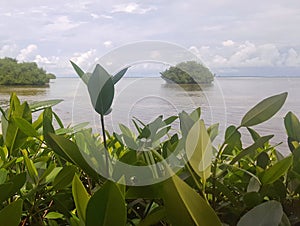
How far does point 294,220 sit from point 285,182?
38 mm

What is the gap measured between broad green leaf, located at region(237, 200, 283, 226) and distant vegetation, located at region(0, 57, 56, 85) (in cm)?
62

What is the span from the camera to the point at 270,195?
0.29m

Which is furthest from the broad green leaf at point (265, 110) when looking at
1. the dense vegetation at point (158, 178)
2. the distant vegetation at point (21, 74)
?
the distant vegetation at point (21, 74)

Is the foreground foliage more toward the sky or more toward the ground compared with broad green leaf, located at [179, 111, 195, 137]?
more toward the ground

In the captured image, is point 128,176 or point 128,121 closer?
point 128,176

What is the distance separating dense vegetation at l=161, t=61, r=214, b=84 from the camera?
1.10ft

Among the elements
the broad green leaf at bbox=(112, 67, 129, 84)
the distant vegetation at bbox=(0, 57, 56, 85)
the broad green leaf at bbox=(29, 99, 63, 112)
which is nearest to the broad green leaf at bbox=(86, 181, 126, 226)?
the broad green leaf at bbox=(112, 67, 129, 84)

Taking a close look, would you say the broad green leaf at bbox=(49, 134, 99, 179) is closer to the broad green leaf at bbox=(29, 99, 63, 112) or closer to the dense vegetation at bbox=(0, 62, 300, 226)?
the dense vegetation at bbox=(0, 62, 300, 226)

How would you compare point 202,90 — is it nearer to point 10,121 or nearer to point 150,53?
point 150,53

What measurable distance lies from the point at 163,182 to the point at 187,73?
14 cm

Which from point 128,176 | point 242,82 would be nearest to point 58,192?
point 128,176

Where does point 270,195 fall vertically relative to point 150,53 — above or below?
below

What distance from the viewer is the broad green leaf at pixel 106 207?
191 millimetres

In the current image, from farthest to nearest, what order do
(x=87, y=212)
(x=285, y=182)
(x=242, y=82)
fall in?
(x=242, y=82), (x=285, y=182), (x=87, y=212)
